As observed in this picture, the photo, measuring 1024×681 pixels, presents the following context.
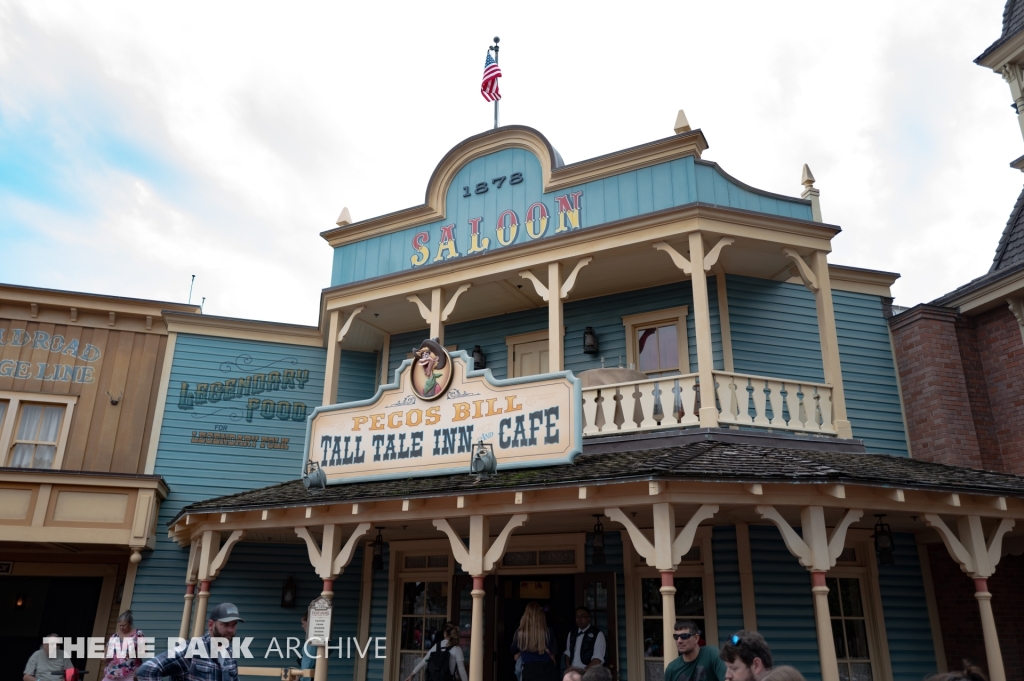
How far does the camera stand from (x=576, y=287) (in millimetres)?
12773

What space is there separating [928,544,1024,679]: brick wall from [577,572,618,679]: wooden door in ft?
16.1

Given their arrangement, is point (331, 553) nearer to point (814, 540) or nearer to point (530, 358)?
point (530, 358)

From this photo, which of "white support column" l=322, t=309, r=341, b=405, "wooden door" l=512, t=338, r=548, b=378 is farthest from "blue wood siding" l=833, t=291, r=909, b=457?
"white support column" l=322, t=309, r=341, b=405

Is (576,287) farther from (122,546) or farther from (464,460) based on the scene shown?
(122,546)

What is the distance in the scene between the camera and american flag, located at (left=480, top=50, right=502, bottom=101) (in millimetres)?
14320

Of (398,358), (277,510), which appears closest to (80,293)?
(398,358)

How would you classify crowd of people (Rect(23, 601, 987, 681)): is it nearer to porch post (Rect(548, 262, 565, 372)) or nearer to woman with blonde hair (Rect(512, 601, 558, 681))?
woman with blonde hair (Rect(512, 601, 558, 681))

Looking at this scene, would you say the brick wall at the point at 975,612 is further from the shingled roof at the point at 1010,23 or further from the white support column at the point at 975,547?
the shingled roof at the point at 1010,23

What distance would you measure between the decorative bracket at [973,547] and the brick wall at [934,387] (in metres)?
3.33

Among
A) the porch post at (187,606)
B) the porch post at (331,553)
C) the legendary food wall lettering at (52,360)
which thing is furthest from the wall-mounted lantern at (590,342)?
the legendary food wall lettering at (52,360)

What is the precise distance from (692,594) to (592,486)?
12.0ft

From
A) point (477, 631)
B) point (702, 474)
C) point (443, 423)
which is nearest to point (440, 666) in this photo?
point (477, 631)

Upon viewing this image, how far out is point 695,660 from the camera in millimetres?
6055

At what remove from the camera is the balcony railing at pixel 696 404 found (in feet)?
32.7
